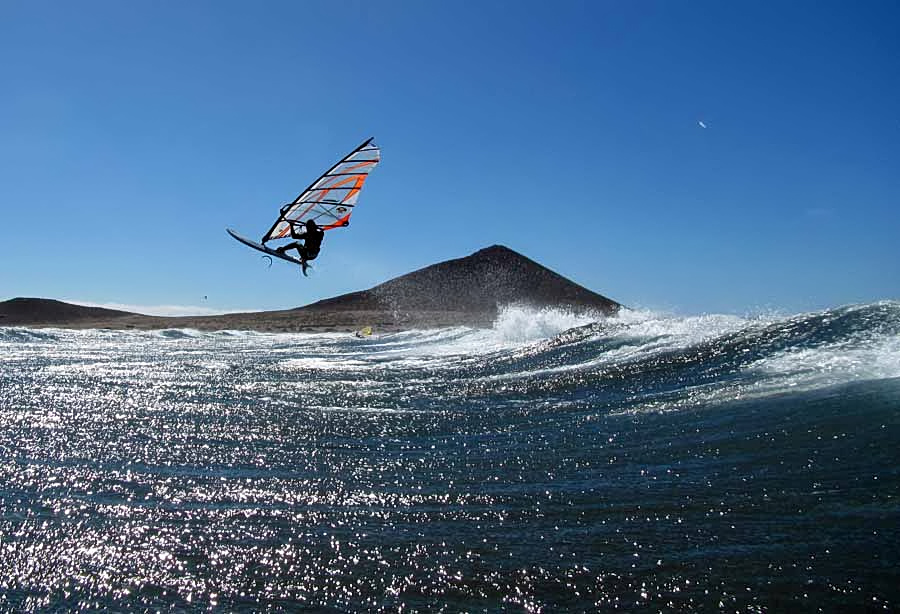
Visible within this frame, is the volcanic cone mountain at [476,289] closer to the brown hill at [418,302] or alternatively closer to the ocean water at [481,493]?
the brown hill at [418,302]

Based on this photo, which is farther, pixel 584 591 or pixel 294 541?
pixel 294 541

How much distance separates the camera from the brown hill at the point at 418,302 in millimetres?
46281

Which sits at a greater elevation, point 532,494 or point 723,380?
point 723,380

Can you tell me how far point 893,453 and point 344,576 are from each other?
3.56 meters

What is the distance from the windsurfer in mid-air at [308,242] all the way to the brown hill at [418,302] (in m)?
34.9

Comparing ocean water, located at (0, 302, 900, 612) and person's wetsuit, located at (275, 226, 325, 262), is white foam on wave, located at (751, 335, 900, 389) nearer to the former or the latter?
ocean water, located at (0, 302, 900, 612)

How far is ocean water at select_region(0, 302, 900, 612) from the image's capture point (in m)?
2.95

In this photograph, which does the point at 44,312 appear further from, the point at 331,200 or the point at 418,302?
the point at 331,200

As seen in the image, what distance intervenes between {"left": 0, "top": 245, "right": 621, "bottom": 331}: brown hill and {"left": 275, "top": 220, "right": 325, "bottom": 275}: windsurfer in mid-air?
114 feet

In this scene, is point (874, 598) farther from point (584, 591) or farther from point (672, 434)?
point (672, 434)

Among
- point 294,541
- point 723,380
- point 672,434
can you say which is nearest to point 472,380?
point 723,380

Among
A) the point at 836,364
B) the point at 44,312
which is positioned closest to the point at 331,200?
the point at 836,364

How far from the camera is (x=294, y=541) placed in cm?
361

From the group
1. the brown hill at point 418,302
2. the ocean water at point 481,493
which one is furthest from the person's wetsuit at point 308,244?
the brown hill at point 418,302
